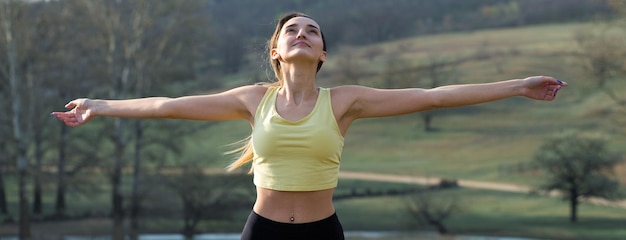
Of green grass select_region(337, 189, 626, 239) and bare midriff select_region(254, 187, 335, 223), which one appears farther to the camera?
green grass select_region(337, 189, 626, 239)

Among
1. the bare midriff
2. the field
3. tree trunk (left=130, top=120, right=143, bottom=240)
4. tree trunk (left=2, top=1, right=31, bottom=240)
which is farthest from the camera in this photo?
the field

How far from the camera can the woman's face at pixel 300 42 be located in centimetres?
423

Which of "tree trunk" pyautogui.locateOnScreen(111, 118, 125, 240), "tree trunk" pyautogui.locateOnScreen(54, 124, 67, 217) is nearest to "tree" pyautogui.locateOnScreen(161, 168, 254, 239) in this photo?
"tree trunk" pyautogui.locateOnScreen(111, 118, 125, 240)

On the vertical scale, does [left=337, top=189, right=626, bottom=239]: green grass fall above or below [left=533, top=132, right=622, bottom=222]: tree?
below

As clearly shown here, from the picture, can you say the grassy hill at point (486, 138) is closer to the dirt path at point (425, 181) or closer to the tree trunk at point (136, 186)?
the dirt path at point (425, 181)

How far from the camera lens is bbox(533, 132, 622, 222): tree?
31.1m

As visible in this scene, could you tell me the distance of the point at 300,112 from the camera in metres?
4.20

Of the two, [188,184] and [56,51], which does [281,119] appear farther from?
[56,51]

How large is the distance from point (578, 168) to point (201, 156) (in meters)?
14.4

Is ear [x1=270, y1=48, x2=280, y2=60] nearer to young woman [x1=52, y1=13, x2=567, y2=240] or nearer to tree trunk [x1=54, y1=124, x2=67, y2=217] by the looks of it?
young woman [x1=52, y1=13, x2=567, y2=240]

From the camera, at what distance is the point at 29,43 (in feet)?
98.4

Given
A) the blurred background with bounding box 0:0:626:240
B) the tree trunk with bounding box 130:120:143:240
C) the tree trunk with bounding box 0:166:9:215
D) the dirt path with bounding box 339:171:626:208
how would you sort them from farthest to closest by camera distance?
the dirt path with bounding box 339:171:626:208, the tree trunk with bounding box 0:166:9:215, the tree trunk with bounding box 130:120:143:240, the blurred background with bounding box 0:0:626:240

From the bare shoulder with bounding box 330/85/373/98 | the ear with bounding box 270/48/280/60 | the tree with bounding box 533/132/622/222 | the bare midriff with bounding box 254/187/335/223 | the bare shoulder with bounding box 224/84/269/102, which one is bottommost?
the tree with bounding box 533/132/622/222

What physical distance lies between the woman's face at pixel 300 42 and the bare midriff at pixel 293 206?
1.96 ft
